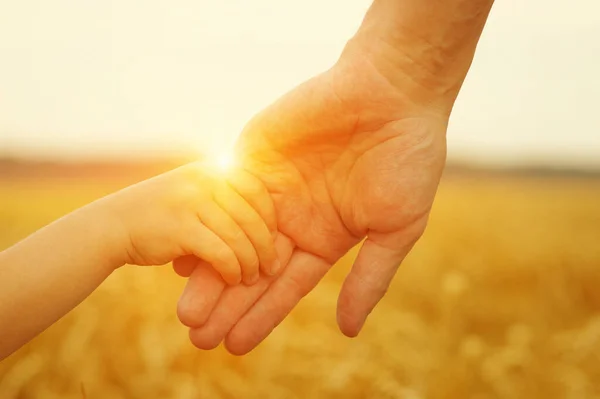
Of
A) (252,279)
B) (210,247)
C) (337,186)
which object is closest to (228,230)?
(210,247)

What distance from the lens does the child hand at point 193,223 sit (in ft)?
4.77

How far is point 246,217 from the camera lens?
1486 millimetres

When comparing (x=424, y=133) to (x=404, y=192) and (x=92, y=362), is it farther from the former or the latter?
(x=92, y=362)

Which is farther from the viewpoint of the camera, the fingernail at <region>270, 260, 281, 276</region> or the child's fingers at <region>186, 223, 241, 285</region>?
the fingernail at <region>270, 260, 281, 276</region>

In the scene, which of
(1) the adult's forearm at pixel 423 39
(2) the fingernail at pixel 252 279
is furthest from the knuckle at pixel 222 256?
(1) the adult's forearm at pixel 423 39

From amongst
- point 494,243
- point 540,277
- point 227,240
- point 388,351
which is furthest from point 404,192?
point 494,243

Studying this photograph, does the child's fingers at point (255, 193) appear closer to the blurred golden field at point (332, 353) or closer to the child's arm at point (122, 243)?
the child's arm at point (122, 243)

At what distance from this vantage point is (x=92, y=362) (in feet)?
6.82

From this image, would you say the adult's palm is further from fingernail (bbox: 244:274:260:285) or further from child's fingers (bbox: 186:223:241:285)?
child's fingers (bbox: 186:223:241:285)

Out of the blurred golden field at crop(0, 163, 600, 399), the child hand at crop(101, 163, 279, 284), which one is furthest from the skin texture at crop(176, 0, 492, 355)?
the blurred golden field at crop(0, 163, 600, 399)

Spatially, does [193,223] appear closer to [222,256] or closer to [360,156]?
[222,256]

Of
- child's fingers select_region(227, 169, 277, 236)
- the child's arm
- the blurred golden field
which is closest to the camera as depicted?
the child's arm

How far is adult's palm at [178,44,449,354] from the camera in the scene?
1.58m

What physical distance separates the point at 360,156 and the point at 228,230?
1.43 ft
